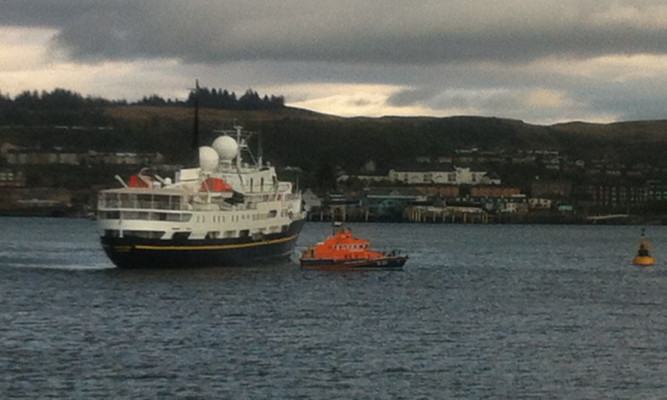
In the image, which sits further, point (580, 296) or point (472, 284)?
point (472, 284)

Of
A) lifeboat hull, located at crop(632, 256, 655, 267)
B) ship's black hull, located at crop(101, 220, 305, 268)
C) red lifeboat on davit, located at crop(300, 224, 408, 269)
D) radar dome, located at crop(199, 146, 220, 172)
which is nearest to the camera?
ship's black hull, located at crop(101, 220, 305, 268)

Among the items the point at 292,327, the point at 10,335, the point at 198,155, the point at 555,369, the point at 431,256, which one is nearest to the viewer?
the point at 555,369

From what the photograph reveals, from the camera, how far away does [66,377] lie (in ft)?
155

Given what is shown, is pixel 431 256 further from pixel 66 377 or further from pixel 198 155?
pixel 66 377

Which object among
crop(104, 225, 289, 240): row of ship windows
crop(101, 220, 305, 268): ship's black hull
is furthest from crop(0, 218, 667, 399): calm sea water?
crop(104, 225, 289, 240): row of ship windows

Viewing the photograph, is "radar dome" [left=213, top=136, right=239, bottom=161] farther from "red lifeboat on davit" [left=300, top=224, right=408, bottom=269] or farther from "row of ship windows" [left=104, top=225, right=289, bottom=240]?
"row of ship windows" [left=104, top=225, right=289, bottom=240]

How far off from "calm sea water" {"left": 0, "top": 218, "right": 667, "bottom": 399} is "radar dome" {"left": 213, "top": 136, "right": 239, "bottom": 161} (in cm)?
995

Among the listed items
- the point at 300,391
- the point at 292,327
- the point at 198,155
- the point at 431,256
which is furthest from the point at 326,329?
the point at 431,256

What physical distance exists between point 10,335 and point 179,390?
13681 mm

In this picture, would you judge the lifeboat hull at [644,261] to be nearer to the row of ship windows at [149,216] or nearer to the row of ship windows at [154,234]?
the row of ship windows at [154,234]

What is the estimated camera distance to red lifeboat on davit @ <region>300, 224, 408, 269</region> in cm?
9125

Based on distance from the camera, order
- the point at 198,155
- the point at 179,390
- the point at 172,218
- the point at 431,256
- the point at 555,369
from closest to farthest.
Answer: the point at 179,390
the point at 555,369
the point at 172,218
the point at 198,155
the point at 431,256

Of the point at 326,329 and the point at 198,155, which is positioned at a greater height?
the point at 198,155

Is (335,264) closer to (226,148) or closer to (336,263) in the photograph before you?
(336,263)
